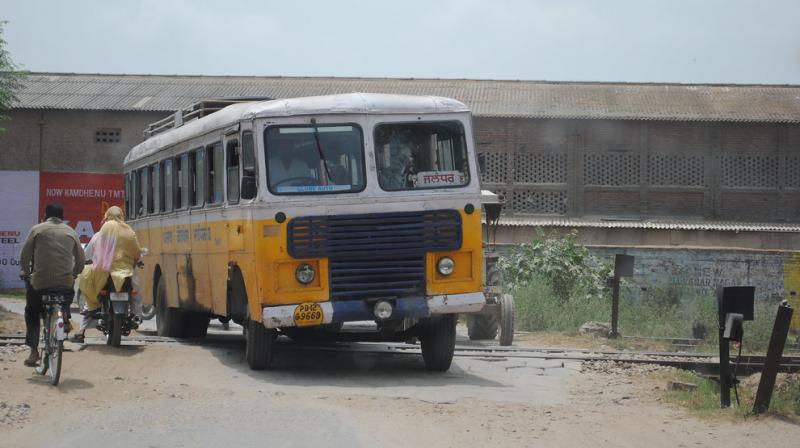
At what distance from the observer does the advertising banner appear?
33.5 meters

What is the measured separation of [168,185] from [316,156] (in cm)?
486

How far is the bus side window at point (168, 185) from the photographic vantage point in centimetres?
1592

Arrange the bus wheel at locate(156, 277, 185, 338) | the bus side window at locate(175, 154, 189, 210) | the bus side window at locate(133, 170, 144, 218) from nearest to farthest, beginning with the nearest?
the bus side window at locate(175, 154, 189, 210) < the bus wheel at locate(156, 277, 185, 338) < the bus side window at locate(133, 170, 144, 218)

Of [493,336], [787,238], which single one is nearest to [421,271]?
[493,336]

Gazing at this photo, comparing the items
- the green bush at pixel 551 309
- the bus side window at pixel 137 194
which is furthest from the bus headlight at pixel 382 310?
the green bush at pixel 551 309

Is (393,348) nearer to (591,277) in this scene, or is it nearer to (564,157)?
(591,277)

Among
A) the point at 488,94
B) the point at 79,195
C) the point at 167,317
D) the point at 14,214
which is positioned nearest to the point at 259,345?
the point at 167,317

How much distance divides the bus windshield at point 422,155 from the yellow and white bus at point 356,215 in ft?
0.03

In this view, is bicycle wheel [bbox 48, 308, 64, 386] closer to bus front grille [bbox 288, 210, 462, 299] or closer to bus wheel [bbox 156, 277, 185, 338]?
bus front grille [bbox 288, 210, 462, 299]

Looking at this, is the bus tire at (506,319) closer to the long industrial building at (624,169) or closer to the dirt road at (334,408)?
the dirt road at (334,408)

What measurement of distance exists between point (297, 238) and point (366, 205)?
0.78 metres

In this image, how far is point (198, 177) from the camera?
14.4 metres

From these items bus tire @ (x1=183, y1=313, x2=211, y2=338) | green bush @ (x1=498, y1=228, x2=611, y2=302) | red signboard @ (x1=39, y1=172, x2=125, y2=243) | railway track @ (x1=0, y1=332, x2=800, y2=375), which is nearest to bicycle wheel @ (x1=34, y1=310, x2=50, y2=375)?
railway track @ (x1=0, y1=332, x2=800, y2=375)

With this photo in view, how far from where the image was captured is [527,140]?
112ft
